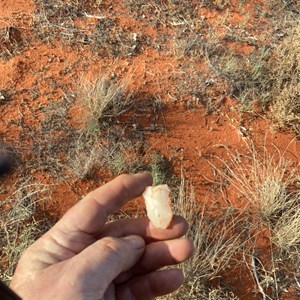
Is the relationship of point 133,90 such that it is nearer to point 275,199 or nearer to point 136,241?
point 275,199

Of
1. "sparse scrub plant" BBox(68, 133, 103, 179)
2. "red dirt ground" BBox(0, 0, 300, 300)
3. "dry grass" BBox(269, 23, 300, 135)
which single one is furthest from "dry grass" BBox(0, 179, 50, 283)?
"dry grass" BBox(269, 23, 300, 135)

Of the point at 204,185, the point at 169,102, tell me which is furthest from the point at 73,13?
the point at 204,185

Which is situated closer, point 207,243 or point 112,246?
point 112,246

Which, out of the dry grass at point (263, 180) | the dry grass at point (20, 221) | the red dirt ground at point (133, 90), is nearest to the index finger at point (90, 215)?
the dry grass at point (20, 221)

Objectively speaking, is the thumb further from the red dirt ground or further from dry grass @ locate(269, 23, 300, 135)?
dry grass @ locate(269, 23, 300, 135)

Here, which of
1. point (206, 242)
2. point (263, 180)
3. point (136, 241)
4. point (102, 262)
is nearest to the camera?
point (102, 262)

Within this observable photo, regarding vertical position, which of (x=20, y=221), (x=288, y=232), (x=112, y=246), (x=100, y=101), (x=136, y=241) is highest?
(x=112, y=246)

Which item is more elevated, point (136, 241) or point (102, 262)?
point (102, 262)

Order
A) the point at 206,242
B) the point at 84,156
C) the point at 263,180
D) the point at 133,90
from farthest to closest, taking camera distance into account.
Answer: the point at 133,90, the point at 84,156, the point at 263,180, the point at 206,242

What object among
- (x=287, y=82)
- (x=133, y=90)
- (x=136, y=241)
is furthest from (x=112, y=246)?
(x=287, y=82)
